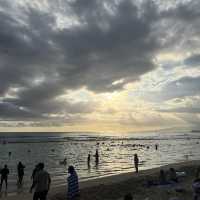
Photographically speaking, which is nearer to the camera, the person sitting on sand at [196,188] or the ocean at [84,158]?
the person sitting on sand at [196,188]

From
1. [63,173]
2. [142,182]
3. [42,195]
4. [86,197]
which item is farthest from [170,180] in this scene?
[63,173]

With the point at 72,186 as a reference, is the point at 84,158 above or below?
above

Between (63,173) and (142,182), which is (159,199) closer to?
(142,182)

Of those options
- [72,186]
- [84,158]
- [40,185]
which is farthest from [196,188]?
[84,158]

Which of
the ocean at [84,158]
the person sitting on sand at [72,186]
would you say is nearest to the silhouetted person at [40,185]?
the person sitting on sand at [72,186]

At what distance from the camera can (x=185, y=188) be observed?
17.8 m

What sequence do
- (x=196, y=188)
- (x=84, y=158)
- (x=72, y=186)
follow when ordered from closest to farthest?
1. (x=196, y=188)
2. (x=72, y=186)
3. (x=84, y=158)

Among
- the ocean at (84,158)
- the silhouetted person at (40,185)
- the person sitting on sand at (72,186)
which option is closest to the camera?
the silhouetted person at (40,185)

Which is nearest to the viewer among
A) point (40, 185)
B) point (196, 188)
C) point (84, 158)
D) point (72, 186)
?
point (40, 185)

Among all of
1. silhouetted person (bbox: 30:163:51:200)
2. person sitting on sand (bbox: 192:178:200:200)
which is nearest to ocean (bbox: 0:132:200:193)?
silhouetted person (bbox: 30:163:51:200)

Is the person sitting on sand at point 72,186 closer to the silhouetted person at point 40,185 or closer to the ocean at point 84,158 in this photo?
the silhouetted person at point 40,185

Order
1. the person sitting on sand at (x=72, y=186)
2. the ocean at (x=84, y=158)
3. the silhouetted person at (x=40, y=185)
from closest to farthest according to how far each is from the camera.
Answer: the silhouetted person at (x=40, y=185) < the person sitting on sand at (x=72, y=186) < the ocean at (x=84, y=158)

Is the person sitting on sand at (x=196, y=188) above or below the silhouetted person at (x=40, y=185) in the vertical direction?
below

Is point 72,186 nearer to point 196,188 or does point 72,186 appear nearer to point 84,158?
point 196,188
